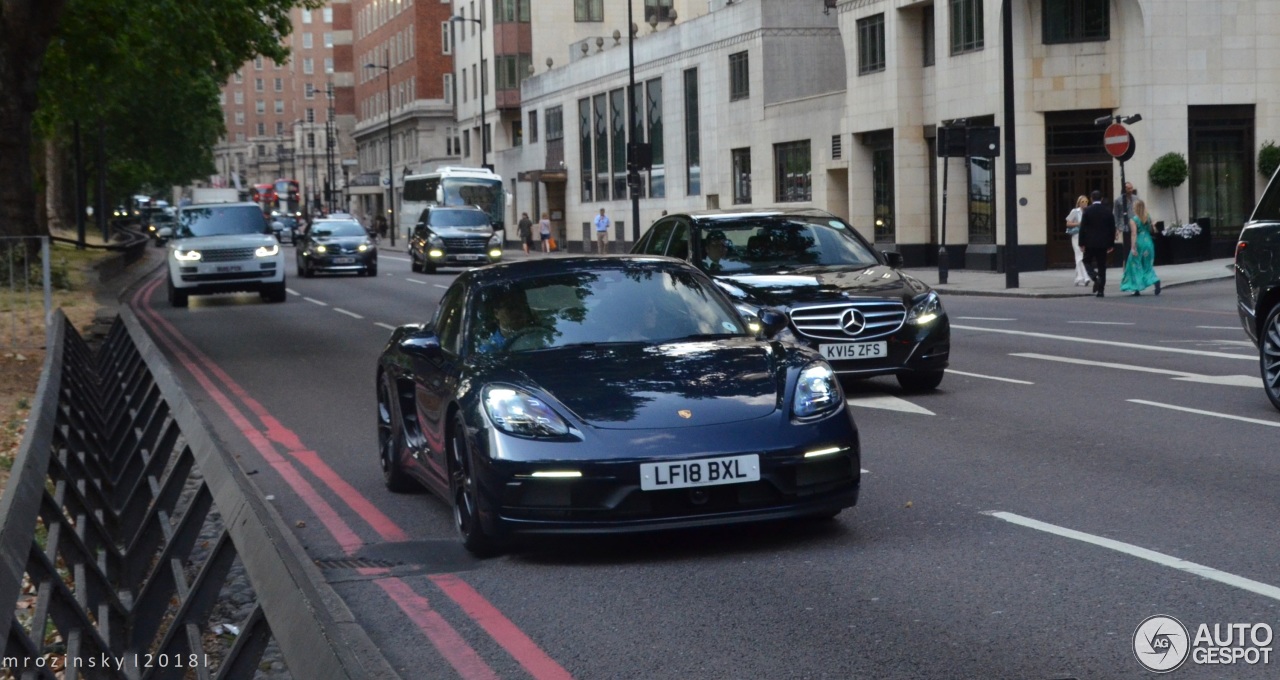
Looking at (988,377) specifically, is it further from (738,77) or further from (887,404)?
(738,77)

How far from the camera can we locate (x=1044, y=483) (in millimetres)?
8945

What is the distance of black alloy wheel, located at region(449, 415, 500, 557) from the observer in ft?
24.3

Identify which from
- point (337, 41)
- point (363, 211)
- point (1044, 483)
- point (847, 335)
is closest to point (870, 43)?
point (847, 335)

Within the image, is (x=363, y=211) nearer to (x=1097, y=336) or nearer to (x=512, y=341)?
(x=1097, y=336)

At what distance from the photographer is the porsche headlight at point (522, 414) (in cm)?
720

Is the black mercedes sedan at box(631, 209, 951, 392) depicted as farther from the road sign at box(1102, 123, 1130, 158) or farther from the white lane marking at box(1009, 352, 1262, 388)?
the road sign at box(1102, 123, 1130, 158)

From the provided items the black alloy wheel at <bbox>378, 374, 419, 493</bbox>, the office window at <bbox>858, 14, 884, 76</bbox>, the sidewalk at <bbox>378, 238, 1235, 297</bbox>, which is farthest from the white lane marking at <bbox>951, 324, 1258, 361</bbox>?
the office window at <bbox>858, 14, 884, 76</bbox>

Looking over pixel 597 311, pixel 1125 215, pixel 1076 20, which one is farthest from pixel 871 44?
pixel 597 311

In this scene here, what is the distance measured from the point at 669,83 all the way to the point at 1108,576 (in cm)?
5683

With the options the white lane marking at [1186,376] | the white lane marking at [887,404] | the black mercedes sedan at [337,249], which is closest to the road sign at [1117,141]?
the white lane marking at [1186,376]

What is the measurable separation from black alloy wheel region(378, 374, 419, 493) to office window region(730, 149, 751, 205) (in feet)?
149

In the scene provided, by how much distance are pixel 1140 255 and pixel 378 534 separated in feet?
70.1

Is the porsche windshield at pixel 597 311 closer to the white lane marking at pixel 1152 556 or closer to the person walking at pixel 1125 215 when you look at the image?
the white lane marking at pixel 1152 556

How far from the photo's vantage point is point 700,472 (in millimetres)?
7121
